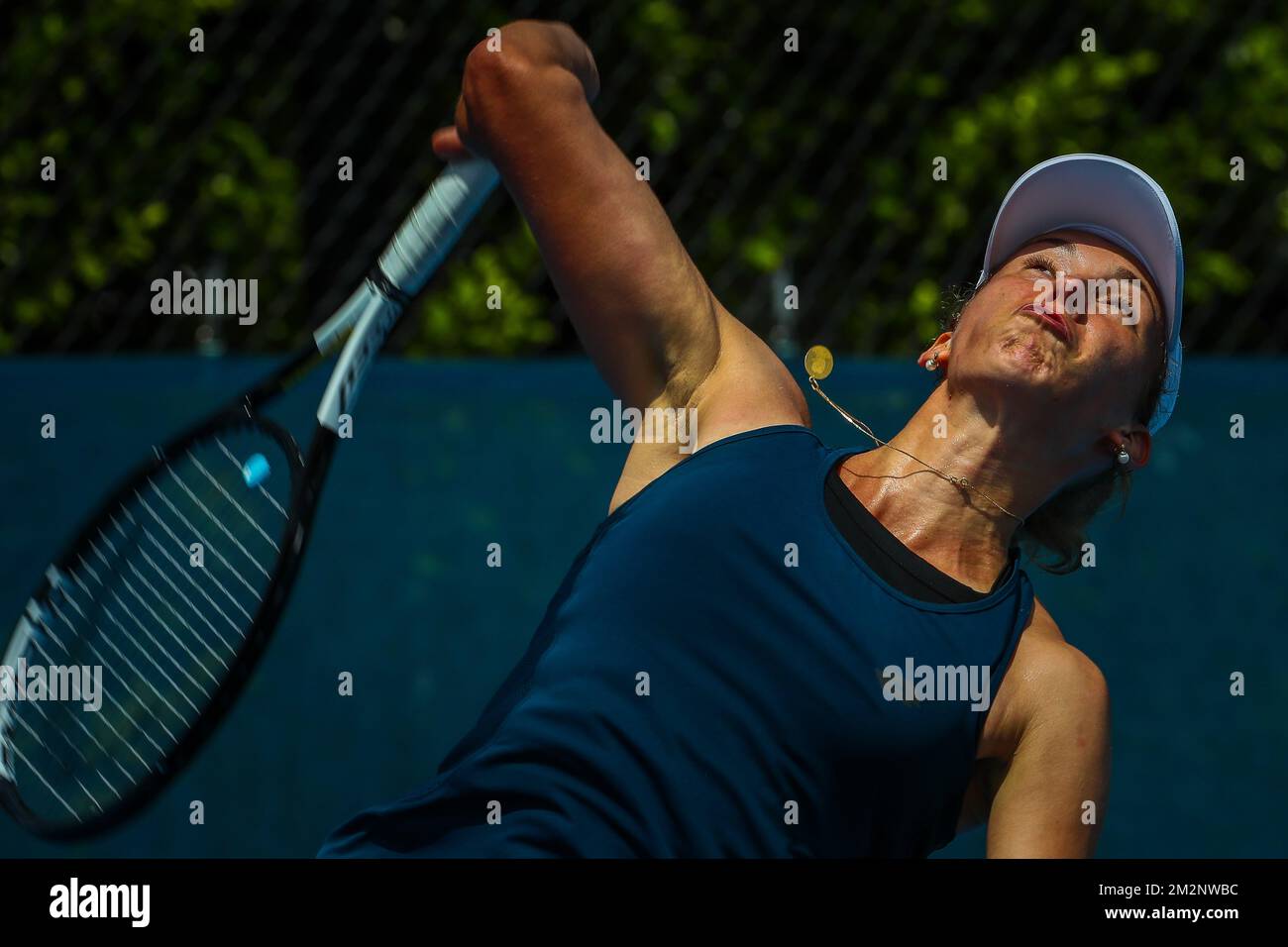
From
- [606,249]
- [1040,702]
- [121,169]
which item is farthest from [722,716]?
[121,169]

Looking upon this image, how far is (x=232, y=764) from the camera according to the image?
122 inches

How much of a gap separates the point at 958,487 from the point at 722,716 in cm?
49

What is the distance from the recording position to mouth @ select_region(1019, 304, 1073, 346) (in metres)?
2.14

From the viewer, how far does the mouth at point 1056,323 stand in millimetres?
2139

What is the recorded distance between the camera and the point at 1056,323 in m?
2.14

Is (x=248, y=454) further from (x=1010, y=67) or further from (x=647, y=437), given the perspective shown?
(x=1010, y=67)

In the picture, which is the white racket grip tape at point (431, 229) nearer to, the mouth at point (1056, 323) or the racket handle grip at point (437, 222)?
the racket handle grip at point (437, 222)

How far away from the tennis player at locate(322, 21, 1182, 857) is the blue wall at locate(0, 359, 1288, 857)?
95 centimetres

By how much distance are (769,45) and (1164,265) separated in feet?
4.72

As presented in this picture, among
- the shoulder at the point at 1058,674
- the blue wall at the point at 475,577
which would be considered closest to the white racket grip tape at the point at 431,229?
the blue wall at the point at 475,577

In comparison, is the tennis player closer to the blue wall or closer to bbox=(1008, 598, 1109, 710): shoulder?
bbox=(1008, 598, 1109, 710): shoulder

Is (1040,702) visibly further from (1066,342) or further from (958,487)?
(1066,342)

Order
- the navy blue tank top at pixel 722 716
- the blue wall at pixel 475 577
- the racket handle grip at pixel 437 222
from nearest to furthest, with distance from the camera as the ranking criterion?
the navy blue tank top at pixel 722 716
the racket handle grip at pixel 437 222
the blue wall at pixel 475 577

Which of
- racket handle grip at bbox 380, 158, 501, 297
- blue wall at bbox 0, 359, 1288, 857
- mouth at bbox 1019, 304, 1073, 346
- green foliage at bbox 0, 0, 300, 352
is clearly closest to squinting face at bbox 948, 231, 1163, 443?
mouth at bbox 1019, 304, 1073, 346
